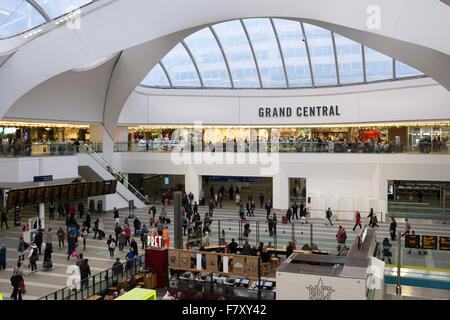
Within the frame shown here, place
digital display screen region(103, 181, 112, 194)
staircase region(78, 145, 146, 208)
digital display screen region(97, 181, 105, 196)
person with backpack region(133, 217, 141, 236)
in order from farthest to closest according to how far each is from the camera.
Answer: staircase region(78, 145, 146, 208) < digital display screen region(103, 181, 112, 194) < digital display screen region(97, 181, 105, 196) < person with backpack region(133, 217, 141, 236)

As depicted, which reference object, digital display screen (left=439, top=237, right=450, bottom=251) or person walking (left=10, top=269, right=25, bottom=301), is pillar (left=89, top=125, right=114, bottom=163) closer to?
person walking (left=10, top=269, right=25, bottom=301)

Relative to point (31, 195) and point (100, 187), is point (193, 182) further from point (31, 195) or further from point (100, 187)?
point (31, 195)

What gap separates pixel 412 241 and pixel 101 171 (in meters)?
19.0

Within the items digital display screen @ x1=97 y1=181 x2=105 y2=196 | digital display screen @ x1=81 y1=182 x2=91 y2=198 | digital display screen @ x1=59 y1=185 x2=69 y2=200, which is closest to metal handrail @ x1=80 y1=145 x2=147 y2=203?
digital display screen @ x1=97 y1=181 x2=105 y2=196

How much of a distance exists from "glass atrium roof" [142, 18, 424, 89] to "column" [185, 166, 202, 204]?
691cm

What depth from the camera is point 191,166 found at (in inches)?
1206

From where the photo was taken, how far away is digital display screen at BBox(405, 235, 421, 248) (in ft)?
51.5

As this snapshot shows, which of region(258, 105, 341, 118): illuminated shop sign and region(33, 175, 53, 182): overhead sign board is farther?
region(258, 105, 341, 118): illuminated shop sign

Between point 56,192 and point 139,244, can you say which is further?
point 56,192

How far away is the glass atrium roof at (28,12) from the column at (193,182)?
14.1 meters

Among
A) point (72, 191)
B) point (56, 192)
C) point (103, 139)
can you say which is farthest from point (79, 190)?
point (103, 139)

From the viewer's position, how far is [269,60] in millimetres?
30656

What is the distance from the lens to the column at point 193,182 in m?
30.7
